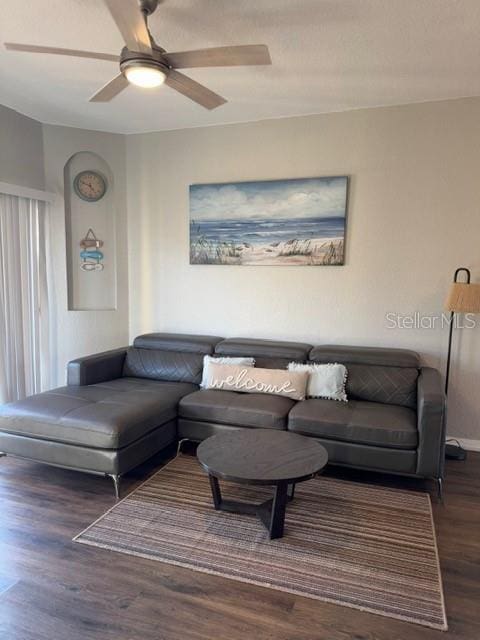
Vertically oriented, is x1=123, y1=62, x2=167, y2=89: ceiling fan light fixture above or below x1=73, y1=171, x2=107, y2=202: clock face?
above

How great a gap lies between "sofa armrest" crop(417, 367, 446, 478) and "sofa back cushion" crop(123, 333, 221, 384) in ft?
5.95

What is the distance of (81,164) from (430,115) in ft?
10.4

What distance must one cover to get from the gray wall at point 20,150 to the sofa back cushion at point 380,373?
9.92ft

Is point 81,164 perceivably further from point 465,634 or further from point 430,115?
point 465,634

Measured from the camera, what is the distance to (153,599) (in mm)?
1806

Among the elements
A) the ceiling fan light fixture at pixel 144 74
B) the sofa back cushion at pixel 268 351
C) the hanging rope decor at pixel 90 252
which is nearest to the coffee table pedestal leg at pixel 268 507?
the sofa back cushion at pixel 268 351

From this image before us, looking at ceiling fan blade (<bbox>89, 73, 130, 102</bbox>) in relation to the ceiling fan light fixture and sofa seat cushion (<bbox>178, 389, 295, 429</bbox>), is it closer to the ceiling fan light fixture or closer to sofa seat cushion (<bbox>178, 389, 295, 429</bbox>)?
the ceiling fan light fixture

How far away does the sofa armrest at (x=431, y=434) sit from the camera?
2.55 m

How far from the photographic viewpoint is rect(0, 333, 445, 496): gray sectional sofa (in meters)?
2.62

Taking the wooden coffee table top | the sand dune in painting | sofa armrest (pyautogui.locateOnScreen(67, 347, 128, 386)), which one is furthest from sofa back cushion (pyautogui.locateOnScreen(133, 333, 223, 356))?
the wooden coffee table top

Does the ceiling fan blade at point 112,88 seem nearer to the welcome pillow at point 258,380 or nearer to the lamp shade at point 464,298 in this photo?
the welcome pillow at point 258,380

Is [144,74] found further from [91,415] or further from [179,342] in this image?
[179,342]

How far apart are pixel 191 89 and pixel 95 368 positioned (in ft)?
7.59

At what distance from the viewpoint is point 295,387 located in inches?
127
